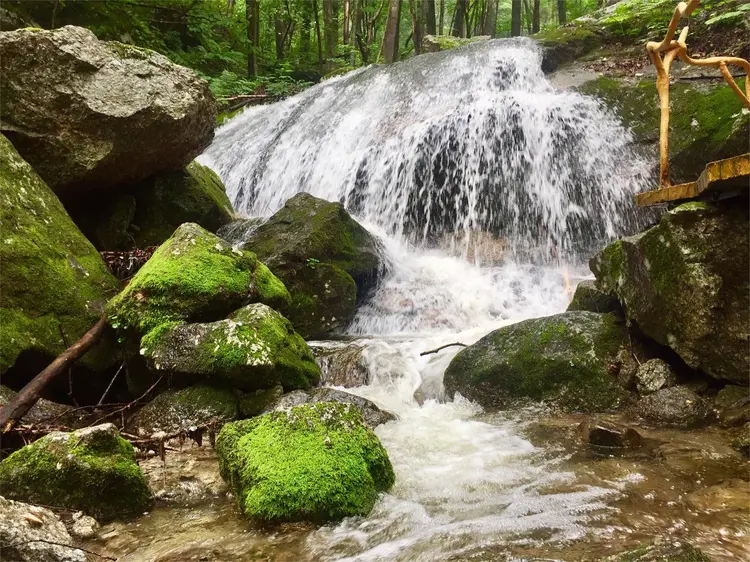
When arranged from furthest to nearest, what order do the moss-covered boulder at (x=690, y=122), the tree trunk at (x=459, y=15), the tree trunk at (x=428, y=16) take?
the tree trunk at (x=459, y=15) → the tree trunk at (x=428, y=16) → the moss-covered boulder at (x=690, y=122)

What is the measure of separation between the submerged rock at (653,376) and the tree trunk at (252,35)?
1917 centimetres

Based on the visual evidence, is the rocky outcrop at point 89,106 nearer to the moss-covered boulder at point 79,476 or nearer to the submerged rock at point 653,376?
the moss-covered boulder at point 79,476

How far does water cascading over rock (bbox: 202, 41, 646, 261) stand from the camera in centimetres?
936

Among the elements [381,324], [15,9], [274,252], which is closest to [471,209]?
[381,324]

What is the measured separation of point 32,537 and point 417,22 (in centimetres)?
2393

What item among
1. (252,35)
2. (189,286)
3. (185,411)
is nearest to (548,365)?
(185,411)

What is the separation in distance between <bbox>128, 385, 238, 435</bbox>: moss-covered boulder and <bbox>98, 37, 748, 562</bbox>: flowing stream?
142cm

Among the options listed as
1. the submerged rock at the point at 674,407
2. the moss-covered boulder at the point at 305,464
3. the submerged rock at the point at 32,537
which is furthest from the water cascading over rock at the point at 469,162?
the submerged rock at the point at 32,537

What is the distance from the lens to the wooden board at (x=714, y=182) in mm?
3436

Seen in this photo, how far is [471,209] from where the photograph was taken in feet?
32.5

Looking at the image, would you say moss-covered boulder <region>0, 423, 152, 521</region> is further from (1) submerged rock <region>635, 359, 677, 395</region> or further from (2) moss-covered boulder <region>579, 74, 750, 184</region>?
(2) moss-covered boulder <region>579, 74, 750, 184</region>

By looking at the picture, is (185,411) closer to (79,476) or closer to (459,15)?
(79,476)

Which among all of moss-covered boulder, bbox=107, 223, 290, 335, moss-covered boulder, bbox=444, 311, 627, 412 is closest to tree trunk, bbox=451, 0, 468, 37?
moss-covered boulder, bbox=107, 223, 290, 335

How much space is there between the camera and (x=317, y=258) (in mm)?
7531
